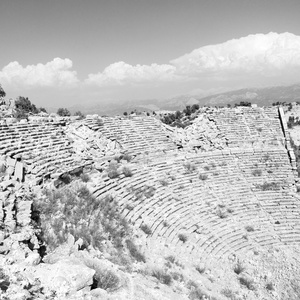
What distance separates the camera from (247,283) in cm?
981

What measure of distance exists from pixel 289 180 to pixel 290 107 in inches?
986

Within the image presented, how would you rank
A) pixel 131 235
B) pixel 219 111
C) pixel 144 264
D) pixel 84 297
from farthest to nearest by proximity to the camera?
pixel 219 111 < pixel 131 235 < pixel 144 264 < pixel 84 297

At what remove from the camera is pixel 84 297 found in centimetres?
504

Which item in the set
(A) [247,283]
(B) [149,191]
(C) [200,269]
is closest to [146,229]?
(C) [200,269]

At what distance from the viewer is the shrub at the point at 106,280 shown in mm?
5887

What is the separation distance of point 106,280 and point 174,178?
32.2 feet

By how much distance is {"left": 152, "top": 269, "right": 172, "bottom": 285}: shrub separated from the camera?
7.77 meters

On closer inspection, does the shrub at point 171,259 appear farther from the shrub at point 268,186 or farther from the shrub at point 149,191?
the shrub at point 268,186

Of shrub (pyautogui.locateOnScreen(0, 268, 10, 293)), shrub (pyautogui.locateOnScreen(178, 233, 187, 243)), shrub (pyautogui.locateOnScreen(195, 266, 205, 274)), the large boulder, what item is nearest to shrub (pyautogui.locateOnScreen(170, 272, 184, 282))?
shrub (pyautogui.locateOnScreen(195, 266, 205, 274))

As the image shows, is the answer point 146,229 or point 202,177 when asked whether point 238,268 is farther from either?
point 202,177

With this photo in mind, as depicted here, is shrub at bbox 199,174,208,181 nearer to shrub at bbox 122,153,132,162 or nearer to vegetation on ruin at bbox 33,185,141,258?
shrub at bbox 122,153,132,162

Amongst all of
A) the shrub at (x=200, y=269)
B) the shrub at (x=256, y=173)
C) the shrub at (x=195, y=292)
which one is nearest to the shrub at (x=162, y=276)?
the shrub at (x=195, y=292)

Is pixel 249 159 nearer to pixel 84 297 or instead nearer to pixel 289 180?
pixel 289 180

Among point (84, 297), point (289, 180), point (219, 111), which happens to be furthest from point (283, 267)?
point (219, 111)
